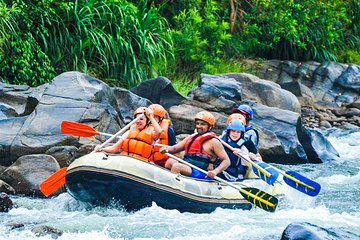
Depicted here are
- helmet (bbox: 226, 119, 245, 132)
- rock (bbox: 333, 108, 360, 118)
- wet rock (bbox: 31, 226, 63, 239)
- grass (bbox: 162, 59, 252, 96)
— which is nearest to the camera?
wet rock (bbox: 31, 226, 63, 239)

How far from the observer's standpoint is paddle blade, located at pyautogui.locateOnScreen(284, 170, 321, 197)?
894 centimetres

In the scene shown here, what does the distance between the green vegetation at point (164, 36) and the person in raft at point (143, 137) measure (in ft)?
14.9

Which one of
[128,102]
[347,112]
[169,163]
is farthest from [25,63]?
[347,112]

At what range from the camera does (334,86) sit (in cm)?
1844

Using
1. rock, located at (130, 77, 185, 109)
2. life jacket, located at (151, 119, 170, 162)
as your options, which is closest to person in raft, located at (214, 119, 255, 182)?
life jacket, located at (151, 119, 170, 162)

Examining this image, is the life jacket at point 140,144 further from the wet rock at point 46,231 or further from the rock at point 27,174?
the wet rock at point 46,231

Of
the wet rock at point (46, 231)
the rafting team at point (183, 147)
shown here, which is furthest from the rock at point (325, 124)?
the wet rock at point (46, 231)

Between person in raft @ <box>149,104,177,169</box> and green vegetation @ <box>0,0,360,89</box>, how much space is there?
4.28 metres

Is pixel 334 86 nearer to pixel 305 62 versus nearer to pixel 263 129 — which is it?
pixel 305 62

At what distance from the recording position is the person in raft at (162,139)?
8.73 metres

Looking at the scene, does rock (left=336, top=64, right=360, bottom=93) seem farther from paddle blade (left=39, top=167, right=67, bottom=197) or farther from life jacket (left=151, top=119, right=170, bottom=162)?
paddle blade (left=39, top=167, right=67, bottom=197)

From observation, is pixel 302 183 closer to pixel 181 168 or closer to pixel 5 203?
pixel 181 168

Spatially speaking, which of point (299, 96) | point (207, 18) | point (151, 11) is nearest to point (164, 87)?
point (151, 11)

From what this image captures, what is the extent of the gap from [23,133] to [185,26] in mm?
7041
